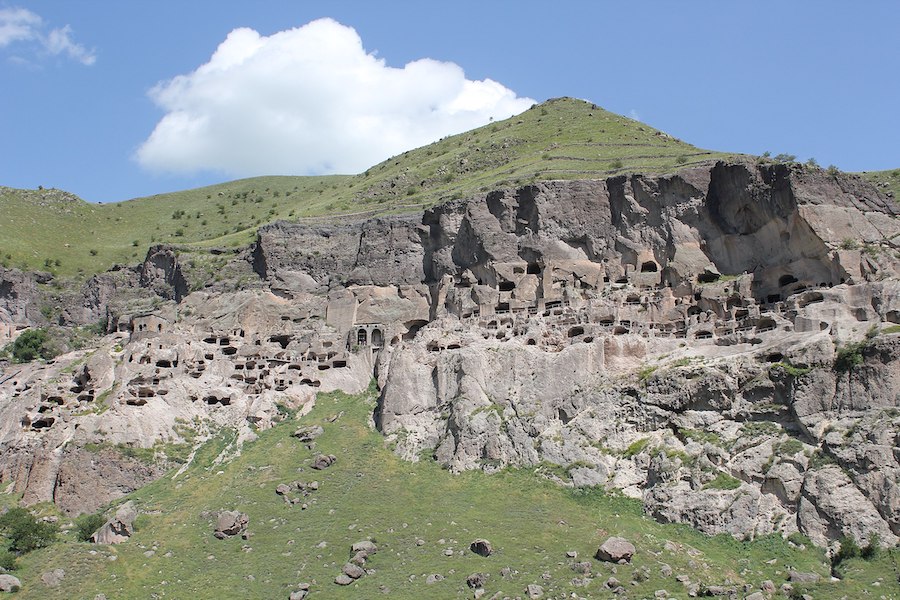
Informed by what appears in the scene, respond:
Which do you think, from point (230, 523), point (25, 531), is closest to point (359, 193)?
point (230, 523)

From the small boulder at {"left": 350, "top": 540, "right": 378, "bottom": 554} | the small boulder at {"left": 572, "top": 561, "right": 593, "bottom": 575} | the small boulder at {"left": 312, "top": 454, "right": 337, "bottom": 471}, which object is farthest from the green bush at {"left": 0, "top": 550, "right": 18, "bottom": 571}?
the small boulder at {"left": 572, "top": 561, "right": 593, "bottom": 575}

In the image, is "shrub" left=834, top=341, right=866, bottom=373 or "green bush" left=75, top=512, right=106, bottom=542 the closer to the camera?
"shrub" left=834, top=341, right=866, bottom=373

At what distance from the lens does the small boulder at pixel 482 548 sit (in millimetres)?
43812

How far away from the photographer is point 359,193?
317ft

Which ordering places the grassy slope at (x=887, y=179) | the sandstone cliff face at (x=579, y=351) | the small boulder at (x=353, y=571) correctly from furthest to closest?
the grassy slope at (x=887, y=179)
the sandstone cliff face at (x=579, y=351)
the small boulder at (x=353, y=571)

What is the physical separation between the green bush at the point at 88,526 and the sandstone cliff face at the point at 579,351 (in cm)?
291

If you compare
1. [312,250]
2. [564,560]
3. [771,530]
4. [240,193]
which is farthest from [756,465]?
[240,193]

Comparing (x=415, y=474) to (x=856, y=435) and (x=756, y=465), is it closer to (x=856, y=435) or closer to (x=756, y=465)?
(x=756, y=465)

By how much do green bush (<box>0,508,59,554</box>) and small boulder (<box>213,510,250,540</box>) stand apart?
8544mm

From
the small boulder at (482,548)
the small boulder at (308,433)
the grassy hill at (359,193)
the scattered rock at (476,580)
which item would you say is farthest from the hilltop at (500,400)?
the grassy hill at (359,193)

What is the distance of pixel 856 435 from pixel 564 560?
1594 cm

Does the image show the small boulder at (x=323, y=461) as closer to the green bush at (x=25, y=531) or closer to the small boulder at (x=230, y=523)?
the small boulder at (x=230, y=523)

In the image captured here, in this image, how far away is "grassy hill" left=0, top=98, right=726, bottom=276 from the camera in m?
82.8

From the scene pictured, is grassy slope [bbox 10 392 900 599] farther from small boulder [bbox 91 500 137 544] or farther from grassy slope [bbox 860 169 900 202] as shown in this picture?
grassy slope [bbox 860 169 900 202]
